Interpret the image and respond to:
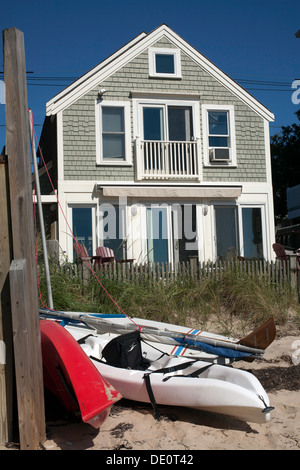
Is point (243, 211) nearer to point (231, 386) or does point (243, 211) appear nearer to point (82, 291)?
point (82, 291)

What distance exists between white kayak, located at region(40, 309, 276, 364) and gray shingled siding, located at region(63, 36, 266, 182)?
7168 mm

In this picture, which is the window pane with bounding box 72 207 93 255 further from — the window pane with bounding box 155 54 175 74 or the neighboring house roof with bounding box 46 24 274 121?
the window pane with bounding box 155 54 175 74

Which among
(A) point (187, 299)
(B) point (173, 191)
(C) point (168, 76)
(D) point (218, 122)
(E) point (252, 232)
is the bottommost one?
(A) point (187, 299)

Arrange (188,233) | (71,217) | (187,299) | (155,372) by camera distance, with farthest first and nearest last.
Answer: (188,233)
(71,217)
(187,299)
(155,372)

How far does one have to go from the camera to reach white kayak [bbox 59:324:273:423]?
14.0ft

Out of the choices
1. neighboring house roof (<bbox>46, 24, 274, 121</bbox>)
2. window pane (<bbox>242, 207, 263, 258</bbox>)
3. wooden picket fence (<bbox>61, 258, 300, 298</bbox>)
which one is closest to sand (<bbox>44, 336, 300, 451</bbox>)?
wooden picket fence (<bbox>61, 258, 300, 298</bbox>)

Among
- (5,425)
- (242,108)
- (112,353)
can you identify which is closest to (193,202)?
(242,108)

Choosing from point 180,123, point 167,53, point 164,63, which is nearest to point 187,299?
point 180,123

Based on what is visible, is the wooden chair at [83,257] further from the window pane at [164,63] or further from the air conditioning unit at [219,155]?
the window pane at [164,63]

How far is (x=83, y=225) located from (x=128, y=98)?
4095mm

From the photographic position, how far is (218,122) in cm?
1427

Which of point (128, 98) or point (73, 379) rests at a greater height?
point (128, 98)

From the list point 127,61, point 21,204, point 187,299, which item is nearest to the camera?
point 21,204

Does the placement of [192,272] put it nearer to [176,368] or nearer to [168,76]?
[176,368]
